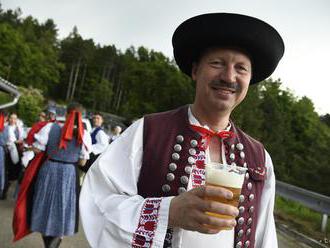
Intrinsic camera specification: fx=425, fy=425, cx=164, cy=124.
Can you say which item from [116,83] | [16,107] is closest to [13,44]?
[16,107]

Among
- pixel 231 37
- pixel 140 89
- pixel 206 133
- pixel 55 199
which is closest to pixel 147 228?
pixel 206 133

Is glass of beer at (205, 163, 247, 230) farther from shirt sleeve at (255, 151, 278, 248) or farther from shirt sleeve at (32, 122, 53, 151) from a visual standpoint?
shirt sleeve at (32, 122, 53, 151)

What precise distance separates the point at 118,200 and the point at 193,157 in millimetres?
430

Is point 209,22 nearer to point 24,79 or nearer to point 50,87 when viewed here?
point 24,79

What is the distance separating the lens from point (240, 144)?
86.2 inches

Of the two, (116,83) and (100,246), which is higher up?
(116,83)

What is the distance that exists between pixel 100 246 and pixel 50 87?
71691 millimetres

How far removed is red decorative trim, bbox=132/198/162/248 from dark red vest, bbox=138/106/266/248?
0.60ft

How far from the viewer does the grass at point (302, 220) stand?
8.00 metres

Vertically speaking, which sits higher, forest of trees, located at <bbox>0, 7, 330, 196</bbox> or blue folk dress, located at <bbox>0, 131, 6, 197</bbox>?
forest of trees, located at <bbox>0, 7, 330, 196</bbox>

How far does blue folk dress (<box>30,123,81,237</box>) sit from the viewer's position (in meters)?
5.44

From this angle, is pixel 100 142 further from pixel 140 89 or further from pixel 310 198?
pixel 140 89

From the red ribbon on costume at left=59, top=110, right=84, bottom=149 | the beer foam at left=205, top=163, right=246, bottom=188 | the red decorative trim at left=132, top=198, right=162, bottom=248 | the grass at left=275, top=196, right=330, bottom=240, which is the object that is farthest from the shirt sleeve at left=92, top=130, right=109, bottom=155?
the beer foam at left=205, top=163, right=246, bottom=188

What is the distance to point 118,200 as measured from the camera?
1.82m
